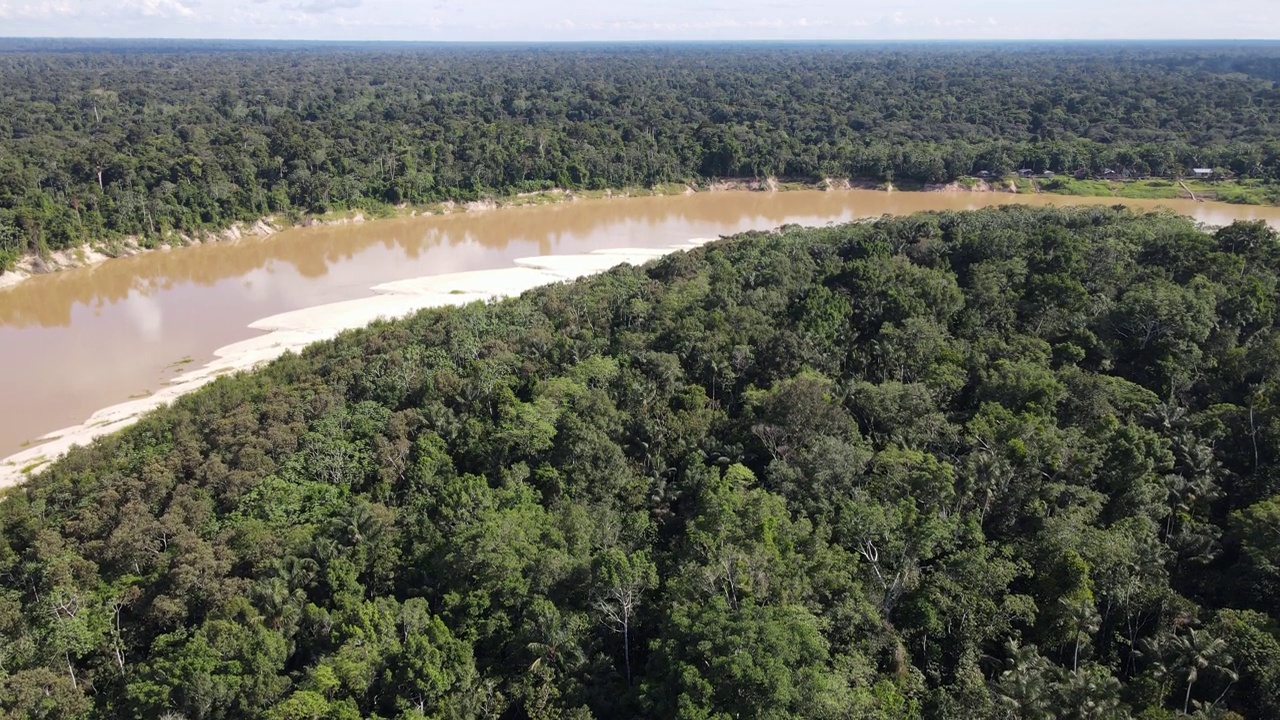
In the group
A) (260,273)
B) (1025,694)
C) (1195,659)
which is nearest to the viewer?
(1025,694)

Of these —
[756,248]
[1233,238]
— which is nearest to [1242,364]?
[1233,238]

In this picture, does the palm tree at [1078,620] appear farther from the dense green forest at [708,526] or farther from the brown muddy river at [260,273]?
the brown muddy river at [260,273]

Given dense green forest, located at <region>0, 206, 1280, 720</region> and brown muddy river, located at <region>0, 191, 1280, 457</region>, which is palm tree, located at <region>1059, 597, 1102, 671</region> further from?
brown muddy river, located at <region>0, 191, 1280, 457</region>

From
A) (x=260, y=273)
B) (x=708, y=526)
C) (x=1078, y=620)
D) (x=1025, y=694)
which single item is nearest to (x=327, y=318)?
(x=260, y=273)

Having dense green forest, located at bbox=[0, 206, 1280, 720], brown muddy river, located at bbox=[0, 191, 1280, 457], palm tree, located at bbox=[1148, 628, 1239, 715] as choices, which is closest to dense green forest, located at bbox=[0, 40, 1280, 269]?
brown muddy river, located at bbox=[0, 191, 1280, 457]

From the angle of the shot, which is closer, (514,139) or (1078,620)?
(1078,620)

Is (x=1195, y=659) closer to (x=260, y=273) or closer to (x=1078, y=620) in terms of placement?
(x=1078, y=620)

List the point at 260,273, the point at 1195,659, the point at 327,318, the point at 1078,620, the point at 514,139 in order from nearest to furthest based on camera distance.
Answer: the point at 1195,659, the point at 1078,620, the point at 327,318, the point at 260,273, the point at 514,139
